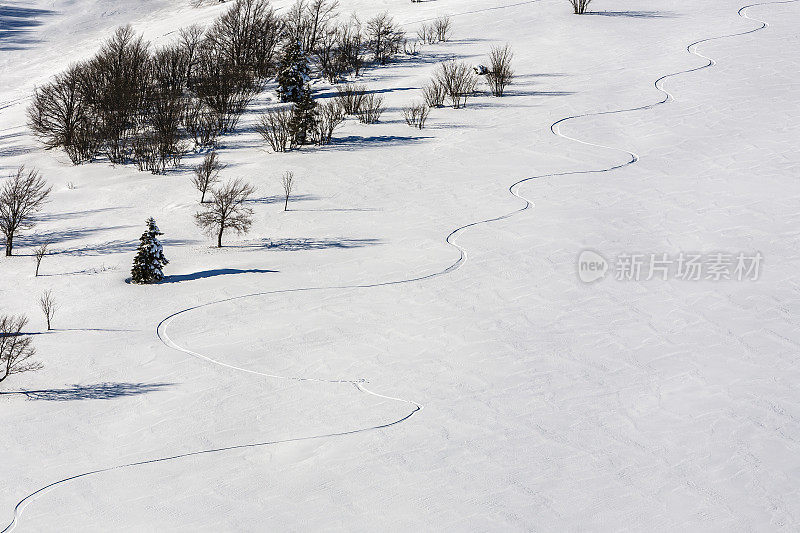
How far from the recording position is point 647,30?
3291cm

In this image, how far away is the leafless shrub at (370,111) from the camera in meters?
27.1

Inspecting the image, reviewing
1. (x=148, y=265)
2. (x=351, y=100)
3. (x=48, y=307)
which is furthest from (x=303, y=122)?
(x=48, y=307)

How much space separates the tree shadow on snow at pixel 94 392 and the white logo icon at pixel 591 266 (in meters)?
7.66

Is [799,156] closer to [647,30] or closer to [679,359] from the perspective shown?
[679,359]

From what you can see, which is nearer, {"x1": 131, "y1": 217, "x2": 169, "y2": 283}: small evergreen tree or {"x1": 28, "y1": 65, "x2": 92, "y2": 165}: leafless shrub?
{"x1": 131, "y1": 217, "x2": 169, "y2": 283}: small evergreen tree

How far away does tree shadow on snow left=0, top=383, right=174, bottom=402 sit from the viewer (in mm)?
11820

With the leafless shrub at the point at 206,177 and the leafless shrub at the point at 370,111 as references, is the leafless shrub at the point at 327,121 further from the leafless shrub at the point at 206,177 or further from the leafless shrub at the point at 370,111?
the leafless shrub at the point at 206,177

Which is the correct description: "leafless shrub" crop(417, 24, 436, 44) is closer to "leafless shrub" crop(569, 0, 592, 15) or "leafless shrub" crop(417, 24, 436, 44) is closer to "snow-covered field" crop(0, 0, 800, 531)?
"leafless shrub" crop(569, 0, 592, 15)

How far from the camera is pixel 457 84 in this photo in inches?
1110

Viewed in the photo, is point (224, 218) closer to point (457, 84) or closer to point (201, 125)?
point (201, 125)

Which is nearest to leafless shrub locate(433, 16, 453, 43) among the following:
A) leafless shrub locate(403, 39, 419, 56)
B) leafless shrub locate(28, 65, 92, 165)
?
leafless shrub locate(403, 39, 419, 56)

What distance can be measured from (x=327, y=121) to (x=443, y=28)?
1221 centimetres

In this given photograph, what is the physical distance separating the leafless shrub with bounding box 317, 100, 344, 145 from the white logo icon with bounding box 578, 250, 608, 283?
11739 mm

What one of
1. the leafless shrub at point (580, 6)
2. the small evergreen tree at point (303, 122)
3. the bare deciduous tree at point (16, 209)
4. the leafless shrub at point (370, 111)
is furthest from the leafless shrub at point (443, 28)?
→ the bare deciduous tree at point (16, 209)
